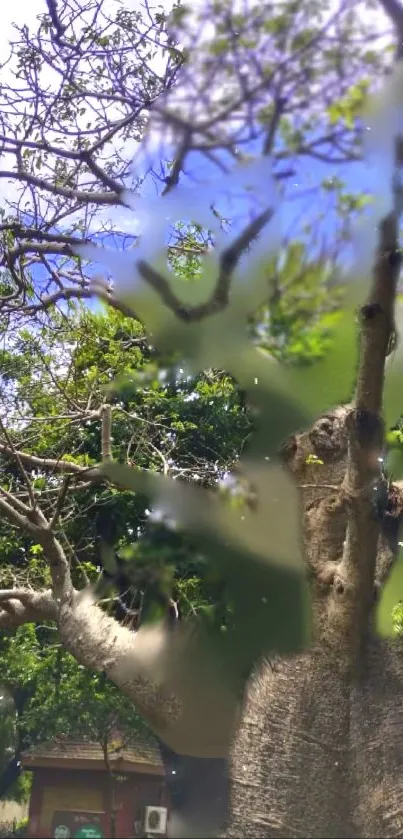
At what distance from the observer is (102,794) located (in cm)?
121

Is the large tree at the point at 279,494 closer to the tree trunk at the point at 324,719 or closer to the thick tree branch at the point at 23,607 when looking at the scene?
the tree trunk at the point at 324,719

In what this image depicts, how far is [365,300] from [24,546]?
2.43 metres

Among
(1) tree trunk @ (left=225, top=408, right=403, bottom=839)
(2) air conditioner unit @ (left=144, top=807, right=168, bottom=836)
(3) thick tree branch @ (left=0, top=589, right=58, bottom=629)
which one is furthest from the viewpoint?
(3) thick tree branch @ (left=0, top=589, right=58, bottom=629)

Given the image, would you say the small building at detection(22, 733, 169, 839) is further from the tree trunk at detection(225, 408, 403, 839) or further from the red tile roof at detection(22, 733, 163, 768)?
the tree trunk at detection(225, 408, 403, 839)

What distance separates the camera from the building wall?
116cm

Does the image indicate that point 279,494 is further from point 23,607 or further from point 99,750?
point 23,607

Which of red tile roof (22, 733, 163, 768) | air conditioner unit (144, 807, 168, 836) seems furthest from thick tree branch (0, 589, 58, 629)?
air conditioner unit (144, 807, 168, 836)

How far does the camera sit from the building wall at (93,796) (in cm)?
116

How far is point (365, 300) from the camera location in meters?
1.22

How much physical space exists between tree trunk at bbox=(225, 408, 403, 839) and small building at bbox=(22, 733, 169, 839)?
0.14 meters

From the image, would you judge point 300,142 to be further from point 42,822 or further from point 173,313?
point 42,822

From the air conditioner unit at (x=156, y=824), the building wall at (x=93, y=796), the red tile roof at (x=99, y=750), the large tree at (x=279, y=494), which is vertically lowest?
the air conditioner unit at (x=156, y=824)

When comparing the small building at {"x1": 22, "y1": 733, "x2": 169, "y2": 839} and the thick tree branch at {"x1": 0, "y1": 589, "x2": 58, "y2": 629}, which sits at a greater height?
the thick tree branch at {"x1": 0, "y1": 589, "x2": 58, "y2": 629}

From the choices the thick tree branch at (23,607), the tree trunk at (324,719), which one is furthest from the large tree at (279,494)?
the thick tree branch at (23,607)
